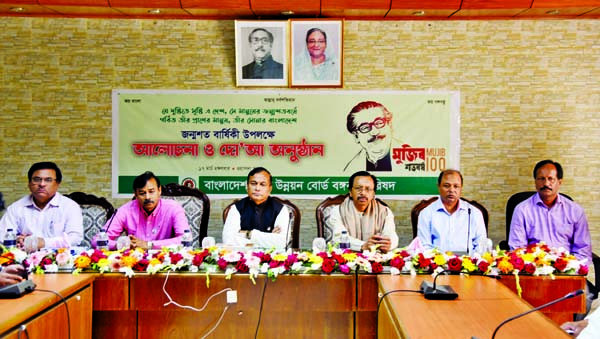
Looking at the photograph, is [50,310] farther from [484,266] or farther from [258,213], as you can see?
[484,266]

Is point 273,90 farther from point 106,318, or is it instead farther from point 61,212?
point 106,318

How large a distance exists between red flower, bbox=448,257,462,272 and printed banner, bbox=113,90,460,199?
6.93 feet

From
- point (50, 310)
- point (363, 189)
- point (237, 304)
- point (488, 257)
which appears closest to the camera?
point (50, 310)

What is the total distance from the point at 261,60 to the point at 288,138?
73 cm

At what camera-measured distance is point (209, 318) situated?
2936mm

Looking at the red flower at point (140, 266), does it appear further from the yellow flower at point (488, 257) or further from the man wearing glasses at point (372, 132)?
the man wearing glasses at point (372, 132)

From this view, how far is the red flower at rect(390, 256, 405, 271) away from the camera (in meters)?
2.96


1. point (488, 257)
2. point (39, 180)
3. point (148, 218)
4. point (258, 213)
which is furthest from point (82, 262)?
point (488, 257)

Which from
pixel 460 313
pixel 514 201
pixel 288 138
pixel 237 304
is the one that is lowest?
pixel 237 304

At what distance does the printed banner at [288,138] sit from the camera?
16.5ft

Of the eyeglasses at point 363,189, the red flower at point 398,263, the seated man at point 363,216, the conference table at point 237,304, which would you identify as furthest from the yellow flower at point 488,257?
the eyeglasses at point 363,189

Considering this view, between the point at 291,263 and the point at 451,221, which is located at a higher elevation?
the point at 451,221

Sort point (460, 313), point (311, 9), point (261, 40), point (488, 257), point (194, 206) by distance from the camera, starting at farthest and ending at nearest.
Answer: point (261, 40)
point (311, 9)
point (194, 206)
point (488, 257)
point (460, 313)

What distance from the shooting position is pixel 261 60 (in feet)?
16.1
